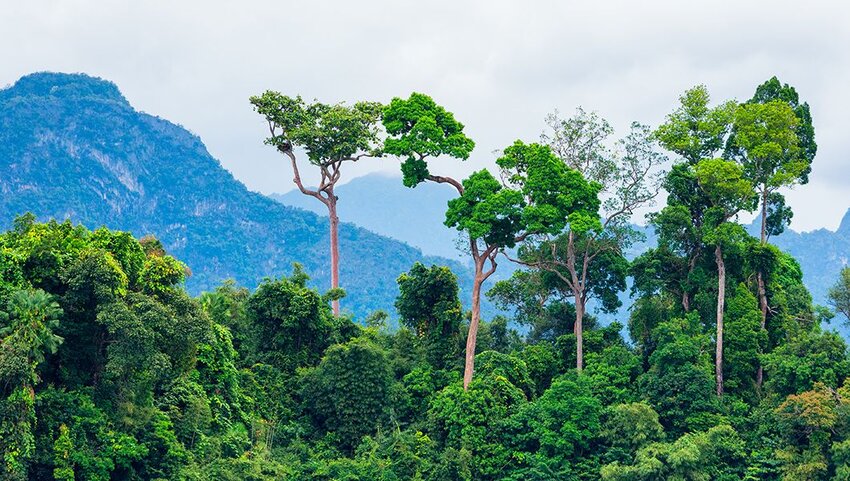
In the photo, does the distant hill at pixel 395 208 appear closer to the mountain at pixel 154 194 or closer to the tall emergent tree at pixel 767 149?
the mountain at pixel 154 194

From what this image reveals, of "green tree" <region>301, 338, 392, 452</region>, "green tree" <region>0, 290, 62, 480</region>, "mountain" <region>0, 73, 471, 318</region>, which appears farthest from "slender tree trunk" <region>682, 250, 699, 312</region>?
"mountain" <region>0, 73, 471, 318</region>

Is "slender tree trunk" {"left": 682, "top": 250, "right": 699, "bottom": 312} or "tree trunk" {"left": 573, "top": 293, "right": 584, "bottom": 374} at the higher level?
"slender tree trunk" {"left": 682, "top": 250, "right": 699, "bottom": 312}

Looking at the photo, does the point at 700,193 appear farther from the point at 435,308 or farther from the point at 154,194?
the point at 154,194

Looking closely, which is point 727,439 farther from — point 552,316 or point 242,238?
point 242,238

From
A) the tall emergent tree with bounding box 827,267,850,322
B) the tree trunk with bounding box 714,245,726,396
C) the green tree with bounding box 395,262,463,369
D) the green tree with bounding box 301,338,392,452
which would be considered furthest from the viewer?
the tall emergent tree with bounding box 827,267,850,322

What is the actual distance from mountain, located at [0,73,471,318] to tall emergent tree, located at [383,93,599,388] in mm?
46066

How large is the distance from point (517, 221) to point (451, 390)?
12.8ft

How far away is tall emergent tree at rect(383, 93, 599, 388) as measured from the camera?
2303cm

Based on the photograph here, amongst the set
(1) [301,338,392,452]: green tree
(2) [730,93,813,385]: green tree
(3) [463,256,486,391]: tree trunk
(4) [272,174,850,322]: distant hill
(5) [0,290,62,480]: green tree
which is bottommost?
(5) [0,290,62,480]: green tree

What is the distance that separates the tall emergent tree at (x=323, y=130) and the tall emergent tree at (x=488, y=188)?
2881 mm

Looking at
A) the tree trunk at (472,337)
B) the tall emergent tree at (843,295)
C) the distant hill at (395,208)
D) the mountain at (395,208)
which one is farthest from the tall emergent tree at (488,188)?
the mountain at (395,208)

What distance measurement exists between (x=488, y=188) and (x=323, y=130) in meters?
5.54

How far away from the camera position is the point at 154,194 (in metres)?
81.4

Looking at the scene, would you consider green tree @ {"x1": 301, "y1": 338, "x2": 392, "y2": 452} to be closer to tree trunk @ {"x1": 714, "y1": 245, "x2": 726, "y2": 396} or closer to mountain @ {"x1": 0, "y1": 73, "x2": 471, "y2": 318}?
tree trunk @ {"x1": 714, "y1": 245, "x2": 726, "y2": 396}
